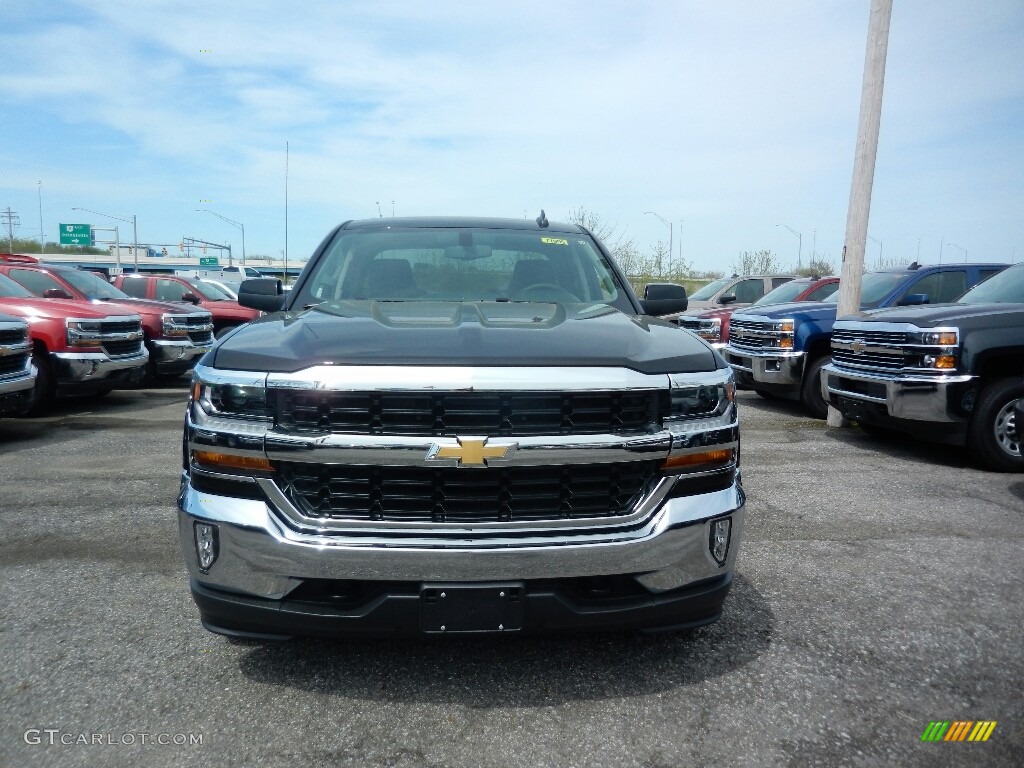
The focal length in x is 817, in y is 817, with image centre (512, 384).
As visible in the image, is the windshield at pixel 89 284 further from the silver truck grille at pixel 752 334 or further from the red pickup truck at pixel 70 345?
the silver truck grille at pixel 752 334

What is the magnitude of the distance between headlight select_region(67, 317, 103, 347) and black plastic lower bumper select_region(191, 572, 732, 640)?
7.75 metres

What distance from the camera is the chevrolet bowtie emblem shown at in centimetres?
246

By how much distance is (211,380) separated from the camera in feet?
8.57

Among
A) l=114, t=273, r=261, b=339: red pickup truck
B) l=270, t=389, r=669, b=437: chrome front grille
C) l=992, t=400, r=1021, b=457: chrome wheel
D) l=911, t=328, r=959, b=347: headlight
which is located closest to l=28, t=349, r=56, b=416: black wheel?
l=114, t=273, r=261, b=339: red pickup truck

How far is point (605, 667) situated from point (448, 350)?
132 centimetres

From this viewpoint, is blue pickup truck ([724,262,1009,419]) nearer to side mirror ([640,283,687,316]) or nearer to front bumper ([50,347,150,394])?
side mirror ([640,283,687,316])

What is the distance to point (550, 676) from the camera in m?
2.92

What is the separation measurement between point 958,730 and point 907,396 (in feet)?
15.1

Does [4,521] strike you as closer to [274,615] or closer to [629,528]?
[274,615]

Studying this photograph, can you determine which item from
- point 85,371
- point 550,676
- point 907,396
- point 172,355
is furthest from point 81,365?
point 907,396

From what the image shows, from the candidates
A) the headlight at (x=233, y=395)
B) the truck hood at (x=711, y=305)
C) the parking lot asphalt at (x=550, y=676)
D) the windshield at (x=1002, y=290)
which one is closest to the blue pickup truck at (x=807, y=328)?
the windshield at (x=1002, y=290)

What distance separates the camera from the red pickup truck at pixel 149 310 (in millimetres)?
11023

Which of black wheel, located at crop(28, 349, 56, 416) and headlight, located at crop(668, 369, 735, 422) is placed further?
black wheel, located at crop(28, 349, 56, 416)

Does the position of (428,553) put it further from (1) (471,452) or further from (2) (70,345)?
(2) (70,345)
